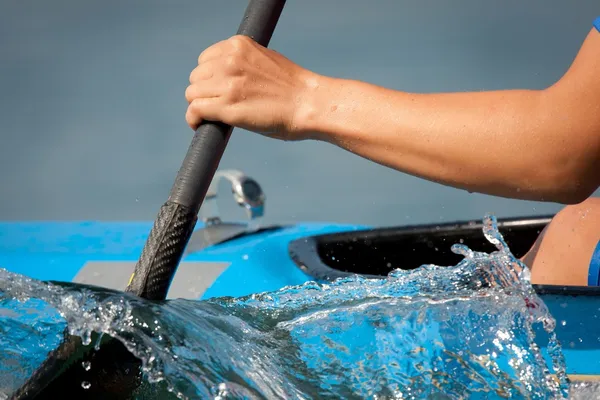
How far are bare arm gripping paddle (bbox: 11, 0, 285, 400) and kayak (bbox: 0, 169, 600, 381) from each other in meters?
0.38

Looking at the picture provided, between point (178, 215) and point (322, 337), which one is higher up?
point (178, 215)

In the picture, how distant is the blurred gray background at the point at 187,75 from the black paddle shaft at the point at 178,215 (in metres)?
2.80

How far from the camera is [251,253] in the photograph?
1619 mm

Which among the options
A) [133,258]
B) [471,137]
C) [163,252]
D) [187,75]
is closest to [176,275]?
[133,258]

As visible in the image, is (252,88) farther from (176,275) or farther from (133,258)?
(133,258)

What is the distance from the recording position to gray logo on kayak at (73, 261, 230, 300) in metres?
1.48

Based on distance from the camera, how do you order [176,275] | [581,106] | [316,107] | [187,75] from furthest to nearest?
[187,75]
[176,275]
[316,107]
[581,106]

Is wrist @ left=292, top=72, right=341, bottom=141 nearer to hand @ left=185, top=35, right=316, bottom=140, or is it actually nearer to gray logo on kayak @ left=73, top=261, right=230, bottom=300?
hand @ left=185, top=35, right=316, bottom=140

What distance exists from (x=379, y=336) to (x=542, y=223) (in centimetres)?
78

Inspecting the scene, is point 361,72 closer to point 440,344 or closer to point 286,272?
point 286,272

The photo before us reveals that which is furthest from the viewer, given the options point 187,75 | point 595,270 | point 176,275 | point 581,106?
point 187,75

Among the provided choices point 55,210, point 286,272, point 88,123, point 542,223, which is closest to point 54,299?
point 286,272

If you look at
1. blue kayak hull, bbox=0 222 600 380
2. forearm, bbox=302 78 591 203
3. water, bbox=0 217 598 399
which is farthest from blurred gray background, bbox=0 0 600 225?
forearm, bbox=302 78 591 203

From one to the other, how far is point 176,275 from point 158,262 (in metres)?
0.61
